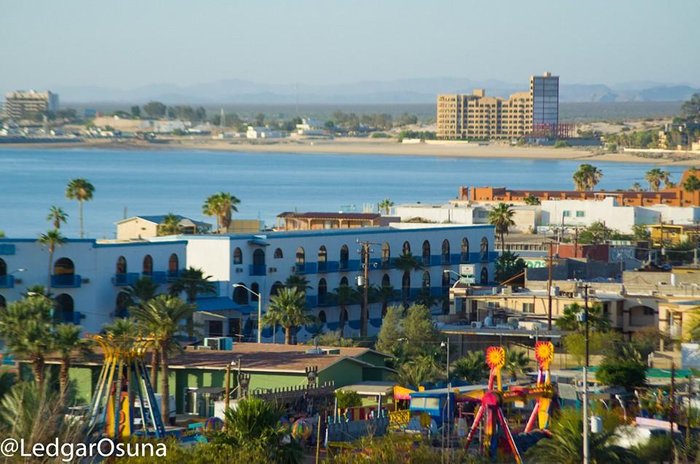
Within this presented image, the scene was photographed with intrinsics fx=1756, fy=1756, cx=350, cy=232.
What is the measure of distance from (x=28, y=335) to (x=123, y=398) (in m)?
4.18

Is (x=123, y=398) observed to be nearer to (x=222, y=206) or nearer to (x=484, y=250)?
(x=484, y=250)

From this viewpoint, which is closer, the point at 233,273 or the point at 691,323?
the point at 691,323

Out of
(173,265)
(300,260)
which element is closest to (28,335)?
(173,265)

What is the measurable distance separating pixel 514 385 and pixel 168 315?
21.0 ft

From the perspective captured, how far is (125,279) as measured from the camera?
42.8 meters

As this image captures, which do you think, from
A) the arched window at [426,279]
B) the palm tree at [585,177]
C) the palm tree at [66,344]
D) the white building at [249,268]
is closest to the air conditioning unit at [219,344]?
the palm tree at [66,344]

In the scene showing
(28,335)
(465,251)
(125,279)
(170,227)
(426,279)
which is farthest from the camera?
(170,227)

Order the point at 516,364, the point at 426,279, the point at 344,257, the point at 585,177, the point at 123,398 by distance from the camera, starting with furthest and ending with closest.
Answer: the point at 585,177 < the point at 426,279 < the point at 344,257 < the point at 516,364 < the point at 123,398

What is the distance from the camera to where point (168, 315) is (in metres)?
31.1

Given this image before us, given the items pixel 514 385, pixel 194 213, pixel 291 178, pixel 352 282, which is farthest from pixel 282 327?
pixel 291 178

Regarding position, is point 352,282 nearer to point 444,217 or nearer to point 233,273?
point 233,273

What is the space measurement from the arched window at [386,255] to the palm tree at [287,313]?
1010cm

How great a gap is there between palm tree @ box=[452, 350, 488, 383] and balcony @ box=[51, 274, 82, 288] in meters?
12.1

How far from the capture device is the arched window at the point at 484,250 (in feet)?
182
